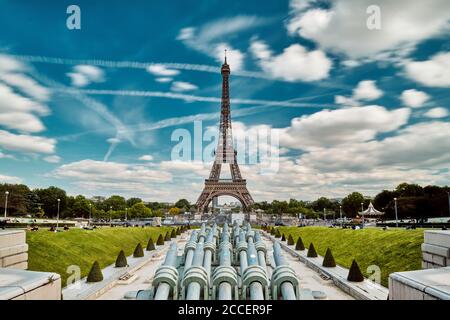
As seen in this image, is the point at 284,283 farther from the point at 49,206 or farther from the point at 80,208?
the point at 49,206

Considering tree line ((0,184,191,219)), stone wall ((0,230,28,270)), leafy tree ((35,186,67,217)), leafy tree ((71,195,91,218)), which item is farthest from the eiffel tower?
stone wall ((0,230,28,270))

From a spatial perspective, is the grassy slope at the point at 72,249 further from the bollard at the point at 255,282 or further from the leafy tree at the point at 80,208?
the leafy tree at the point at 80,208

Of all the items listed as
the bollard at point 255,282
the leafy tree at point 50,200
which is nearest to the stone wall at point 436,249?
the bollard at point 255,282

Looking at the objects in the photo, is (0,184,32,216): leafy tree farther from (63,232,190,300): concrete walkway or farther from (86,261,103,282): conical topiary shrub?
(86,261,103,282): conical topiary shrub

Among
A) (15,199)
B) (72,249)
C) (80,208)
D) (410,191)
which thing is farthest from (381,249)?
(80,208)
